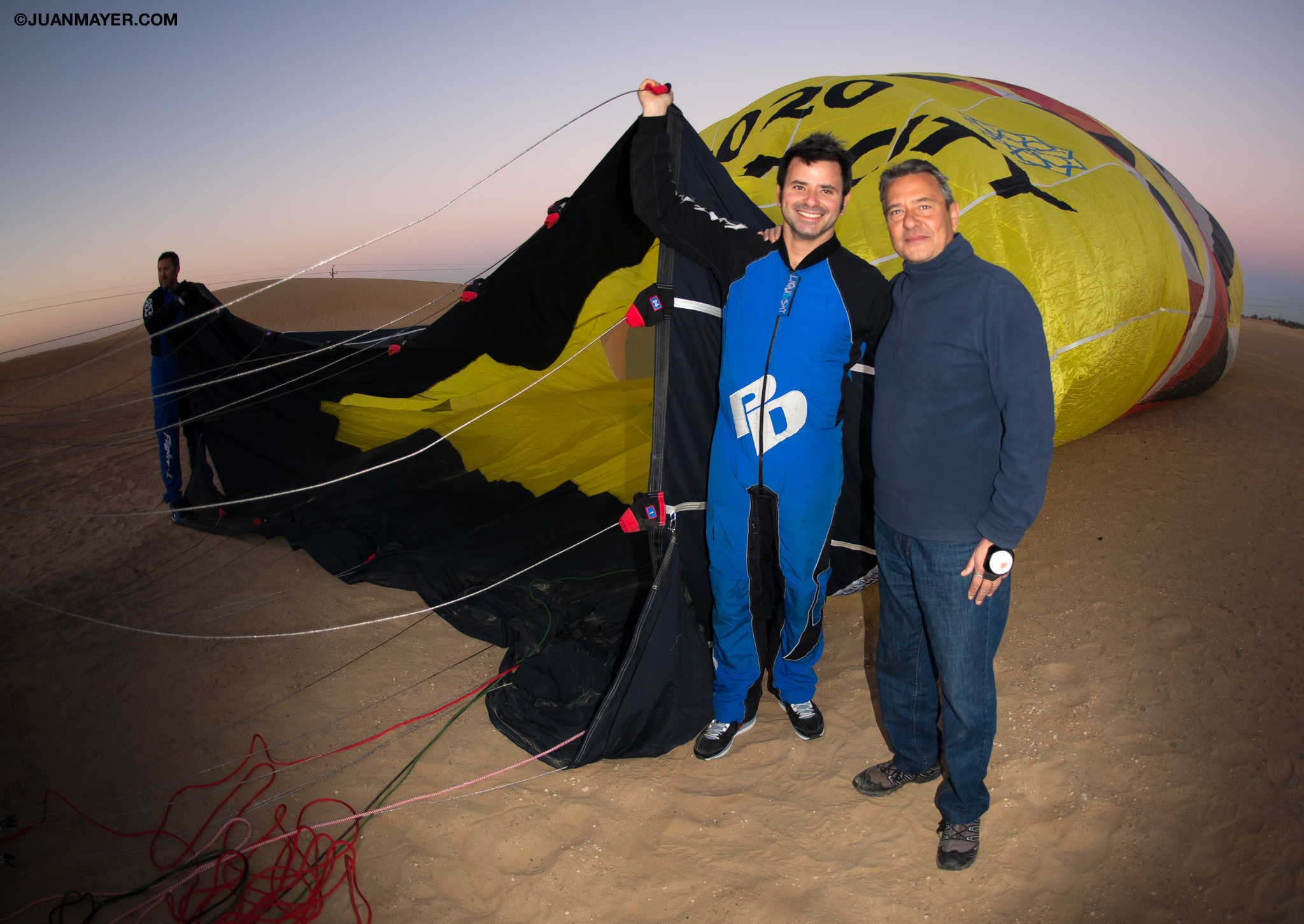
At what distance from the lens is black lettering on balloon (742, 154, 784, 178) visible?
3.50 meters

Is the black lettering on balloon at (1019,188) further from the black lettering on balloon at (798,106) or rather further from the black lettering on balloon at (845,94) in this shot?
the black lettering on balloon at (798,106)

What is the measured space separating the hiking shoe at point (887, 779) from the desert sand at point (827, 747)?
0.05 m

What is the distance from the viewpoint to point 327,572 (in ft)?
12.4

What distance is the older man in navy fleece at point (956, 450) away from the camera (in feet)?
5.40

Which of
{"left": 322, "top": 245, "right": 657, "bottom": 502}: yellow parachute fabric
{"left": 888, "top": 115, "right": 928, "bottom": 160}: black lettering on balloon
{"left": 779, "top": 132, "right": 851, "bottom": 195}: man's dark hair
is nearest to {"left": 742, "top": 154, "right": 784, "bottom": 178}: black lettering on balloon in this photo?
{"left": 888, "top": 115, "right": 928, "bottom": 160}: black lettering on balloon

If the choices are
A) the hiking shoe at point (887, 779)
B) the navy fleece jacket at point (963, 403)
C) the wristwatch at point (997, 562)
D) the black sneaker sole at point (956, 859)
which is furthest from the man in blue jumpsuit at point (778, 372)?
the black sneaker sole at point (956, 859)

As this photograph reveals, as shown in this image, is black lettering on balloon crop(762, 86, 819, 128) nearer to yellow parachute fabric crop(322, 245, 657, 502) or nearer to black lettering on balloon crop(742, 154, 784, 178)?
black lettering on balloon crop(742, 154, 784, 178)

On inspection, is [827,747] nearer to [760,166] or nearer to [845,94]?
[760,166]

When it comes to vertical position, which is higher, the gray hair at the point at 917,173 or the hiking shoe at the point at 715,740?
the gray hair at the point at 917,173

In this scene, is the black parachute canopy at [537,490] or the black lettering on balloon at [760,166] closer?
the black parachute canopy at [537,490]

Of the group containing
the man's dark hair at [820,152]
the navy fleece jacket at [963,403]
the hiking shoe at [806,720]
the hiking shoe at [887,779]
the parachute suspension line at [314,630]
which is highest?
the man's dark hair at [820,152]

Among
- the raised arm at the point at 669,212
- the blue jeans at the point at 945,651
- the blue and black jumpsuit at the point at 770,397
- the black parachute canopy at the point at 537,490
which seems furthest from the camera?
the black parachute canopy at the point at 537,490

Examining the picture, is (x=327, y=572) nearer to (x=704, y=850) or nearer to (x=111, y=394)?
(x=704, y=850)

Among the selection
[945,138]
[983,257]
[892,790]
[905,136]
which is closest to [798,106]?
[905,136]
